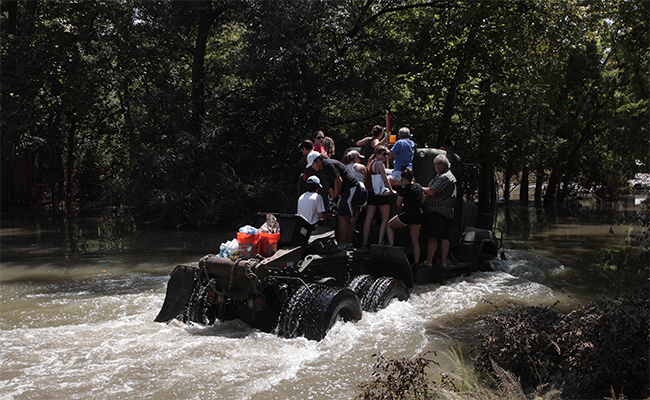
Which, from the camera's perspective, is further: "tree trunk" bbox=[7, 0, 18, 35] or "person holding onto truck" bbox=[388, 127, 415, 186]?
"tree trunk" bbox=[7, 0, 18, 35]

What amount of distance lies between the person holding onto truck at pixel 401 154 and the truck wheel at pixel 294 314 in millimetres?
3318

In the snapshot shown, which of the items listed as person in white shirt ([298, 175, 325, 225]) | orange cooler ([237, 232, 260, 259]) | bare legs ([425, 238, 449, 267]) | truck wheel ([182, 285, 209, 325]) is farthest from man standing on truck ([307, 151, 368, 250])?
truck wheel ([182, 285, 209, 325])

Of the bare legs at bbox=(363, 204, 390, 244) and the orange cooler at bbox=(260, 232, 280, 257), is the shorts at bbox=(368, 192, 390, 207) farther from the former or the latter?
the orange cooler at bbox=(260, 232, 280, 257)

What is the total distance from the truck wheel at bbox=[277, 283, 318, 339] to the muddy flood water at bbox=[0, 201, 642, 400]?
159mm

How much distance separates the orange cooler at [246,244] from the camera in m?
7.20

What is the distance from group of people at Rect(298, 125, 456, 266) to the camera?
8.95 meters

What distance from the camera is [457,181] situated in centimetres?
1007

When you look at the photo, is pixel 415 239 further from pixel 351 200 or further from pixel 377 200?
pixel 351 200

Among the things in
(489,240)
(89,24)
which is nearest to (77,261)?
(489,240)

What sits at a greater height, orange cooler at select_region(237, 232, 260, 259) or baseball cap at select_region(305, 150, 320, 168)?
baseball cap at select_region(305, 150, 320, 168)

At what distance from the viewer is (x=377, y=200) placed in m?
9.38

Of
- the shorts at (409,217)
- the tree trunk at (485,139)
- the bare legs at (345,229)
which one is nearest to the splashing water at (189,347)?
the shorts at (409,217)

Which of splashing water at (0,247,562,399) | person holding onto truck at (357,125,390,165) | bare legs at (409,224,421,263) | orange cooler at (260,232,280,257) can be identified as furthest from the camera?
person holding onto truck at (357,125,390,165)

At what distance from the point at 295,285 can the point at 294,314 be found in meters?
0.44
